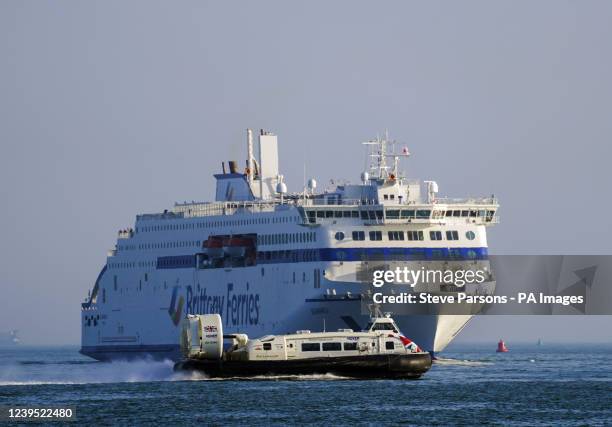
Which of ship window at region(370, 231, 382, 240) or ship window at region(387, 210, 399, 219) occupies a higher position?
ship window at region(387, 210, 399, 219)

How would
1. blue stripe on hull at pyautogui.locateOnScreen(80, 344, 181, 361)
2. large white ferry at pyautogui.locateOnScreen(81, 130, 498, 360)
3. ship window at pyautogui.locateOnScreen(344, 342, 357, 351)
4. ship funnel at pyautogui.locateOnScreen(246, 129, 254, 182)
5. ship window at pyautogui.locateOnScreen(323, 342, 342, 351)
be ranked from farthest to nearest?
ship funnel at pyautogui.locateOnScreen(246, 129, 254, 182) → blue stripe on hull at pyautogui.locateOnScreen(80, 344, 181, 361) → large white ferry at pyautogui.locateOnScreen(81, 130, 498, 360) → ship window at pyautogui.locateOnScreen(323, 342, 342, 351) → ship window at pyautogui.locateOnScreen(344, 342, 357, 351)

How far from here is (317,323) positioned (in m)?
94.2

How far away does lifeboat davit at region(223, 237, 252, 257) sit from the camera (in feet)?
340

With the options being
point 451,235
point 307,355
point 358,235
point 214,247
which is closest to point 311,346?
point 307,355

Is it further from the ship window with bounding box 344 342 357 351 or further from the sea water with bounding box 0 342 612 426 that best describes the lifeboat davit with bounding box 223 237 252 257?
the ship window with bounding box 344 342 357 351

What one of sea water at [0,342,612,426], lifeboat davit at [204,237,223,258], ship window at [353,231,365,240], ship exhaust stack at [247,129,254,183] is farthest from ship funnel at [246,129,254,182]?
sea water at [0,342,612,426]

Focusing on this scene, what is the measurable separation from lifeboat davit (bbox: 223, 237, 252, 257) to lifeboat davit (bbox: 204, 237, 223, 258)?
0.66 m

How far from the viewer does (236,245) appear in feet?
342

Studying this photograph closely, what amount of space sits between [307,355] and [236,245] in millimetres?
27717

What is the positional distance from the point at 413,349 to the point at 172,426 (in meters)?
19.0

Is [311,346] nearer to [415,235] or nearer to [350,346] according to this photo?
[350,346]

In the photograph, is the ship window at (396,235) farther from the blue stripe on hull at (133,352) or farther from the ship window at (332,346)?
the blue stripe on hull at (133,352)

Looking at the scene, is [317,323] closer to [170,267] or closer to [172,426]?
[170,267]

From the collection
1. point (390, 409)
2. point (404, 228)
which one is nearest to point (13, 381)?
point (404, 228)
